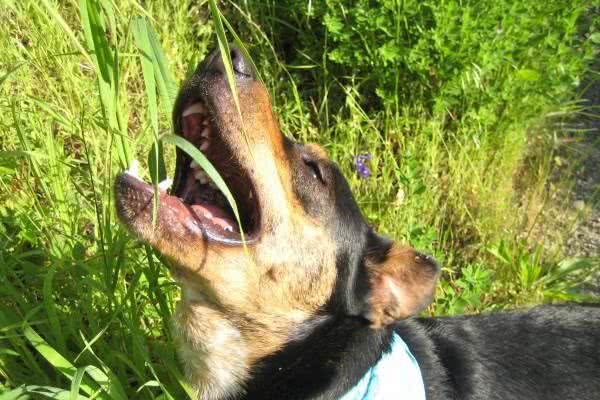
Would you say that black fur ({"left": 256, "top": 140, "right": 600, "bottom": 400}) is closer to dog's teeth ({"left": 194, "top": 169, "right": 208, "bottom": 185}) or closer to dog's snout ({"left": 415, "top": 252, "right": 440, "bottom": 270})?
dog's snout ({"left": 415, "top": 252, "right": 440, "bottom": 270})

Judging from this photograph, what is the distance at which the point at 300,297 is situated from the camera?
2.67 metres

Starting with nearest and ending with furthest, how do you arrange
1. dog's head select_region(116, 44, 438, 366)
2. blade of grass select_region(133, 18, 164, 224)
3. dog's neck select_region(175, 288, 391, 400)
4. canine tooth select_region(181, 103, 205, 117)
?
blade of grass select_region(133, 18, 164, 224) < dog's head select_region(116, 44, 438, 366) < canine tooth select_region(181, 103, 205, 117) < dog's neck select_region(175, 288, 391, 400)

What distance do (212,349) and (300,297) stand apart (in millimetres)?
438

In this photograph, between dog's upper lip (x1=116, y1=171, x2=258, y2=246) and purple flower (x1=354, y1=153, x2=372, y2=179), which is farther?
purple flower (x1=354, y1=153, x2=372, y2=179)

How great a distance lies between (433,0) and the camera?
398cm

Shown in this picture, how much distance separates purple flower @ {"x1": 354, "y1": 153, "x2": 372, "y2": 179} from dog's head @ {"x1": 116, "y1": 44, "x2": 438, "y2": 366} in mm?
1139

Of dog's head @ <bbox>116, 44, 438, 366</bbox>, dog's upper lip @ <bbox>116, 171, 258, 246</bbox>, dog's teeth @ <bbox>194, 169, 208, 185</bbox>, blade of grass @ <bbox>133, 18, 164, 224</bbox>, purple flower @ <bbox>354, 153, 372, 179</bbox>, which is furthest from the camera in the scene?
purple flower @ <bbox>354, 153, 372, 179</bbox>

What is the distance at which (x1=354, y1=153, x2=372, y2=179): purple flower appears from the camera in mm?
4016

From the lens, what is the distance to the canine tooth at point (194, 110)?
8.13 feet

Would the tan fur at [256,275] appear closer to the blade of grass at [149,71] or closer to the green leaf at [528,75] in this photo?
the blade of grass at [149,71]

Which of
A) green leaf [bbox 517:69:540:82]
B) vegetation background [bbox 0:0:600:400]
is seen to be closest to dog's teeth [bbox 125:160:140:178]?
vegetation background [bbox 0:0:600:400]

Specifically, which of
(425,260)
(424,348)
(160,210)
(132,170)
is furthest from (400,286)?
(132,170)

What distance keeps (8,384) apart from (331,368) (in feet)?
4.61

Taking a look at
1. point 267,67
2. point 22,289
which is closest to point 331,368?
point 22,289
